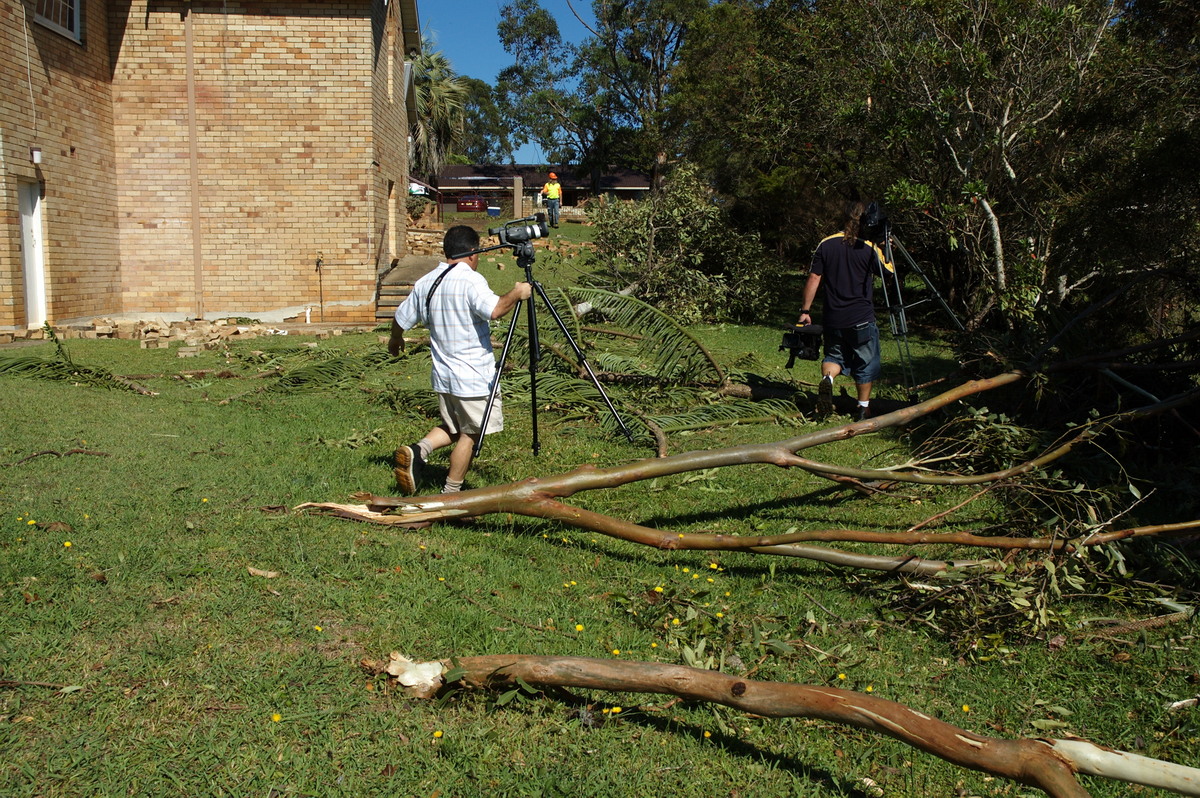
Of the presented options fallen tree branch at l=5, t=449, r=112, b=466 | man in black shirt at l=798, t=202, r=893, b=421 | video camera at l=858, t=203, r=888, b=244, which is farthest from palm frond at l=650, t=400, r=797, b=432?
fallen tree branch at l=5, t=449, r=112, b=466

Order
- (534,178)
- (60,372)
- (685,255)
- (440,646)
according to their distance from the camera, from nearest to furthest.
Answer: (440,646), (60,372), (685,255), (534,178)

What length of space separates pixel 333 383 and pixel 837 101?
363 inches

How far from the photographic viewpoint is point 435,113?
135ft

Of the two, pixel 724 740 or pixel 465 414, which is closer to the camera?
pixel 724 740

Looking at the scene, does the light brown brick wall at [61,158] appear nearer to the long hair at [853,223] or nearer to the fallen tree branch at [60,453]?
the fallen tree branch at [60,453]

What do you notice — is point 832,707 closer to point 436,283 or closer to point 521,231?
point 436,283

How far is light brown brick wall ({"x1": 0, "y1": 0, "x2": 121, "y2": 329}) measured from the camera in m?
12.5

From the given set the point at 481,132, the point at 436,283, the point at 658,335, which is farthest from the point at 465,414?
the point at 481,132

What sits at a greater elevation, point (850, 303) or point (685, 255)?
point (685, 255)

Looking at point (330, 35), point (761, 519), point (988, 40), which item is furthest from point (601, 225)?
point (761, 519)

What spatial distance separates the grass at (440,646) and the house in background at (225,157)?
11012 millimetres

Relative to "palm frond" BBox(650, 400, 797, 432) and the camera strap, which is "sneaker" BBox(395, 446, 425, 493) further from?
"palm frond" BBox(650, 400, 797, 432)

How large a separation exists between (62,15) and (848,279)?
14.3 metres

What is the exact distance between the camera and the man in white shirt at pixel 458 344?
510 centimetres
